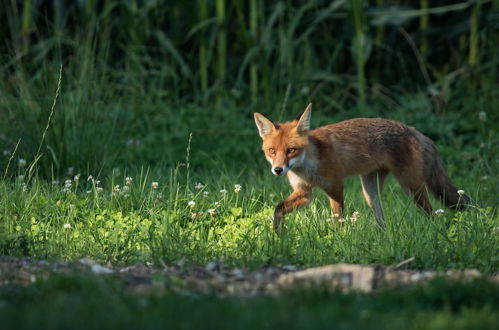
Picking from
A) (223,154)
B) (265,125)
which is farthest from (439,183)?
(223,154)

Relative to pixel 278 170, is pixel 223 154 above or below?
below

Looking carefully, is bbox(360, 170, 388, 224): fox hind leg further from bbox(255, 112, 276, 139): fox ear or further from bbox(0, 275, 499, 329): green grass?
bbox(0, 275, 499, 329): green grass

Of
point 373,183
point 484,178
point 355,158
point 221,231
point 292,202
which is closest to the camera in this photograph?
point 221,231

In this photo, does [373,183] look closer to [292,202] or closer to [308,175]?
[308,175]

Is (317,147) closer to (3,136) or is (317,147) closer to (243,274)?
(243,274)

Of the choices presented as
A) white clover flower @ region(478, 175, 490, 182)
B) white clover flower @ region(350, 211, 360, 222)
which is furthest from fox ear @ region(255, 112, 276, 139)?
white clover flower @ region(478, 175, 490, 182)

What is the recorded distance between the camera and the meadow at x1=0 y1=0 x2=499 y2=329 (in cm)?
410

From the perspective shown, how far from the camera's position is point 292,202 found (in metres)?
6.74

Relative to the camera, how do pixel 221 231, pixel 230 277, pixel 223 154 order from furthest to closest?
pixel 223 154, pixel 221 231, pixel 230 277

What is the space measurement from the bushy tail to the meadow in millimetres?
285

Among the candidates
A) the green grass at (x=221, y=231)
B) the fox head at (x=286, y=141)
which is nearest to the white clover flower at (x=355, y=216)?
the green grass at (x=221, y=231)

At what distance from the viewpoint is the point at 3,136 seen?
7918mm

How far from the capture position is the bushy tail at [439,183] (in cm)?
713

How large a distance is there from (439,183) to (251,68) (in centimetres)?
424
